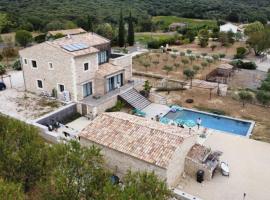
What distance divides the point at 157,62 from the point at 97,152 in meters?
36.5

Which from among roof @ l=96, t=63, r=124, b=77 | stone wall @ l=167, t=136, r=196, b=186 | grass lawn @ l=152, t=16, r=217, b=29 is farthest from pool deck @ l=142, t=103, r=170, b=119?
grass lawn @ l=152, t=16, r=217, b=29

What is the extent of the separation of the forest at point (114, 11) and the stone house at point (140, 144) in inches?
2374

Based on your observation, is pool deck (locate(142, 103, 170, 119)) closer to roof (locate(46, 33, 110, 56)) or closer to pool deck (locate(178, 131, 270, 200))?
pool deck (locate(178, 131, 270, 200))

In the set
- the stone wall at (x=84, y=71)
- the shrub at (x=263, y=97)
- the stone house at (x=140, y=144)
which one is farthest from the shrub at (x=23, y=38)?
the shrub at (x=263, y=97)

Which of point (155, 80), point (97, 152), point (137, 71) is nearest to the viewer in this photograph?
point (97, 152)

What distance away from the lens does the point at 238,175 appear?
73.3 ft

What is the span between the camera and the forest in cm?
8754

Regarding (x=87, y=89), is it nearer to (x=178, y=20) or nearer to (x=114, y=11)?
(x=114, y=11)

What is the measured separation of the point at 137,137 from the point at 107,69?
15259 millimetres

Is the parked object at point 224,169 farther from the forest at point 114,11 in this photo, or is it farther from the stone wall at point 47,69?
the forest at point 114,11

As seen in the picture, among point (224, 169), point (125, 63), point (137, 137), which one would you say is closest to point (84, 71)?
point (125, 63)

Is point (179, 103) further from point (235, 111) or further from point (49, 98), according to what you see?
point (49, 98)

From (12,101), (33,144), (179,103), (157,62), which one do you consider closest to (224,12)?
(157,62)

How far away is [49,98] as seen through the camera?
33969 mm
